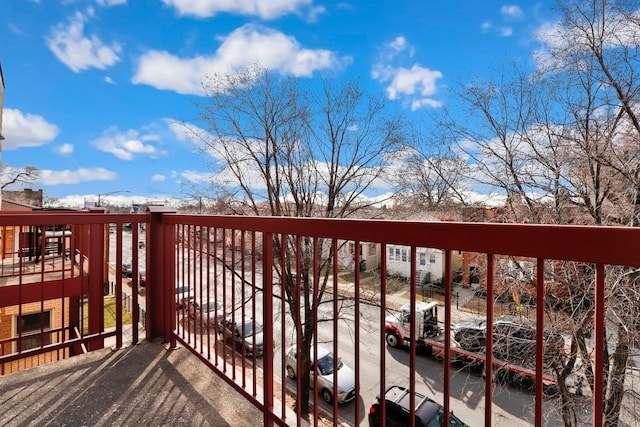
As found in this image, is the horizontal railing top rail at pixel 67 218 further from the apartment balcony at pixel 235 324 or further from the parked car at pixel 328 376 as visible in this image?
the parked car at pixel 328 376

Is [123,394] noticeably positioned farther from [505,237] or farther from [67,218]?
[505,237]

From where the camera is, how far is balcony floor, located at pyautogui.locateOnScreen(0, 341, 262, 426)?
167 centimetres

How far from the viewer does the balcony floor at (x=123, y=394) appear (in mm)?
1671

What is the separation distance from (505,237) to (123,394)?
214 centimetres

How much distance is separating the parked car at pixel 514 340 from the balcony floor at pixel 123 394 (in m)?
4.85

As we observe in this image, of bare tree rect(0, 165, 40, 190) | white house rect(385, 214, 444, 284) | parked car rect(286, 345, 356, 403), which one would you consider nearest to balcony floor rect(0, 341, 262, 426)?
white house rect(385, 214, 444, 284)

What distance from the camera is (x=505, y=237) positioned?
79cm

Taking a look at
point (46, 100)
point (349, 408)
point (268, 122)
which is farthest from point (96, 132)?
point (349, 408)

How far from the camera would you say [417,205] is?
9.41 metres

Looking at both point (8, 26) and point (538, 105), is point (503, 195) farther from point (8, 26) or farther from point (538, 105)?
point (8, 26)

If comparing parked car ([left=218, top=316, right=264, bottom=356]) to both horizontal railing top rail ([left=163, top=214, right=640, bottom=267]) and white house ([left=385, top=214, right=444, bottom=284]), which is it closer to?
horizontal railing top rail ([left=163, top=214, right=640, bottom=267])

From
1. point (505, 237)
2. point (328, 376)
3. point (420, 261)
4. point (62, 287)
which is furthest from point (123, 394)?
point (328, 376)

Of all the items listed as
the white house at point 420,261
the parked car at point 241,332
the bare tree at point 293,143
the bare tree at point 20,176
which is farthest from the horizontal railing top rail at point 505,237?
the bare tree at point 20,176

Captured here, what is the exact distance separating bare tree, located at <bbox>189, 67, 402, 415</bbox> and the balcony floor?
711cm
